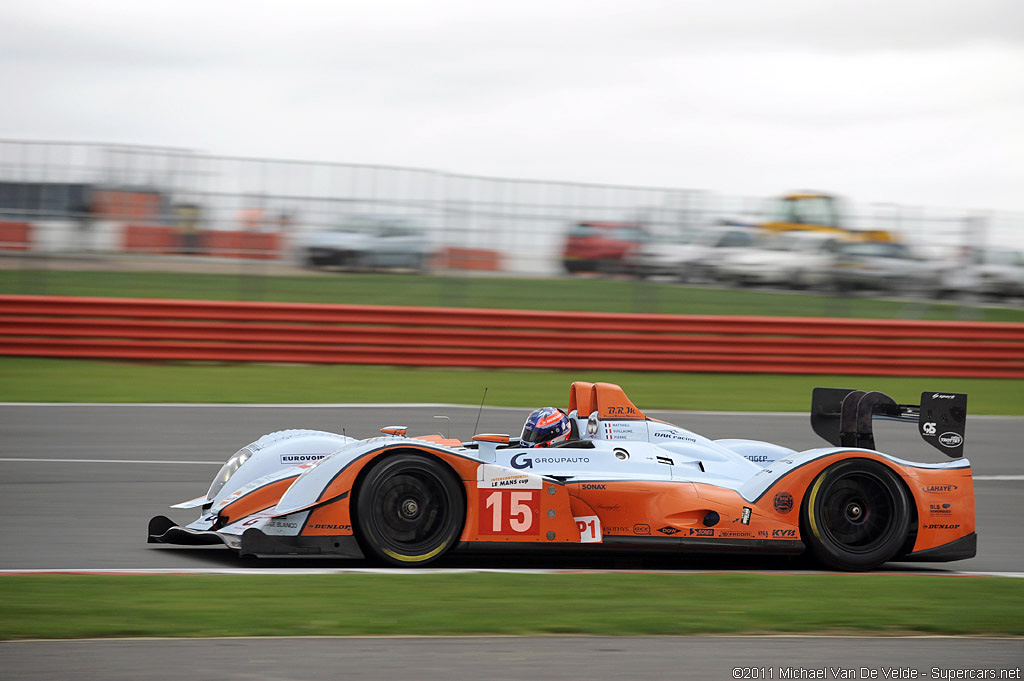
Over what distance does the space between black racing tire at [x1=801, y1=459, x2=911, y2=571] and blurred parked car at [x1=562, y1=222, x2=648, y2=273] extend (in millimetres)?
9744

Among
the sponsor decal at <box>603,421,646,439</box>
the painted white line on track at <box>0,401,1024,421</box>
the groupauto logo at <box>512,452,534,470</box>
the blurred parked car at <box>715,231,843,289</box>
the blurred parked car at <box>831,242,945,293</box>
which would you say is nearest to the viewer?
the groupauto logo at <box>512,452,534,470</box>

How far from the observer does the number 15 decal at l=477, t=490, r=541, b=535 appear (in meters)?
6.50

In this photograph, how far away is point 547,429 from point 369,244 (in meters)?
9.99

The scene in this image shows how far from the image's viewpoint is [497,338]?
615 inches

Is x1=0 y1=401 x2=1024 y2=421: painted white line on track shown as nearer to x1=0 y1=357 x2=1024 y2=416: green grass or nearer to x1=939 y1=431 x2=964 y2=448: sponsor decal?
x1=0 y1=357 x2=1024 y2=416: green grass

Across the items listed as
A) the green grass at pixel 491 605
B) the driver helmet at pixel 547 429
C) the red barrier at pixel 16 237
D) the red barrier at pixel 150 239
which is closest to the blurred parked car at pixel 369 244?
the red barrier at pixel 150 239

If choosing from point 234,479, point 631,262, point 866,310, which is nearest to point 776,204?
point 866,310

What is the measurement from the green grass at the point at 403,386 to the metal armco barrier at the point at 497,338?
0.62 feet

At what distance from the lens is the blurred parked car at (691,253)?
17.1 metres

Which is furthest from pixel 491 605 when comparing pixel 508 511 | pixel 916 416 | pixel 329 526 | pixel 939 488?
pixel 916 416

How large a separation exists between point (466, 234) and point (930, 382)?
22.5 feet

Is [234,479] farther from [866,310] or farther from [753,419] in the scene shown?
[866,310]

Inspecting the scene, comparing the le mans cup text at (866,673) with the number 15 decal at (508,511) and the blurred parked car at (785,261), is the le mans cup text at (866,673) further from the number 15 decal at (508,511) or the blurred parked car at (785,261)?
the blurred parked car at (785,261)

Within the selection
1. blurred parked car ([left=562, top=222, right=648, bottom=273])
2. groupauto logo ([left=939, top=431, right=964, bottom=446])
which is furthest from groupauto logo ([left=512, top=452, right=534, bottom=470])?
blurred parked car ([left=562, top=222, right=648, bottom=273])
